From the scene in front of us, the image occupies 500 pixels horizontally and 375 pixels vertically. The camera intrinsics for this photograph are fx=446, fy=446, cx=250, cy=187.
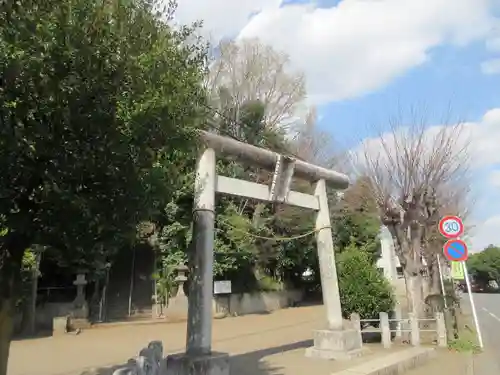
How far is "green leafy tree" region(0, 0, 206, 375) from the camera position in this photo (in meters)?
3.72

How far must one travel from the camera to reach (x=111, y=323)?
18.1 m

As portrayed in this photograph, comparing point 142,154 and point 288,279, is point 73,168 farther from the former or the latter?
point 288,279

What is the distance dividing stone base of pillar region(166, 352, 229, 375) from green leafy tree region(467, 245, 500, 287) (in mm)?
62887

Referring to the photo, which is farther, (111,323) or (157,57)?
(111,323)

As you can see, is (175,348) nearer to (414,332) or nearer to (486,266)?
(414,332)

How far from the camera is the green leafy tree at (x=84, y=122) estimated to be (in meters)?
3.72

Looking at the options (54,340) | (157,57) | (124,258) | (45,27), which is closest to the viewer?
(45,27)

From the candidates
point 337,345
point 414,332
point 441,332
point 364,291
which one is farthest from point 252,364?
point 441,332

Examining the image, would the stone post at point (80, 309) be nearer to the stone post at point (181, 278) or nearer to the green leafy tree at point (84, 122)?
the stone post at point (181, 278)

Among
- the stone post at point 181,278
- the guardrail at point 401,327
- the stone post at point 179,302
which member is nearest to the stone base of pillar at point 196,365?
the guardrail at point 401,327

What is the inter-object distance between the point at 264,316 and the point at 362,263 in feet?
36.1

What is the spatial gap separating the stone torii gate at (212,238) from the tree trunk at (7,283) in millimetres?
3022

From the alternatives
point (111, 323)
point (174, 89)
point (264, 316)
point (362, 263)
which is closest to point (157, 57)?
point (174, 89)

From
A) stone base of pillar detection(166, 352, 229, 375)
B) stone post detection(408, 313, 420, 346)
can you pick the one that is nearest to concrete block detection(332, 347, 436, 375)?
stone post detection(408, 313, 420, 346)
